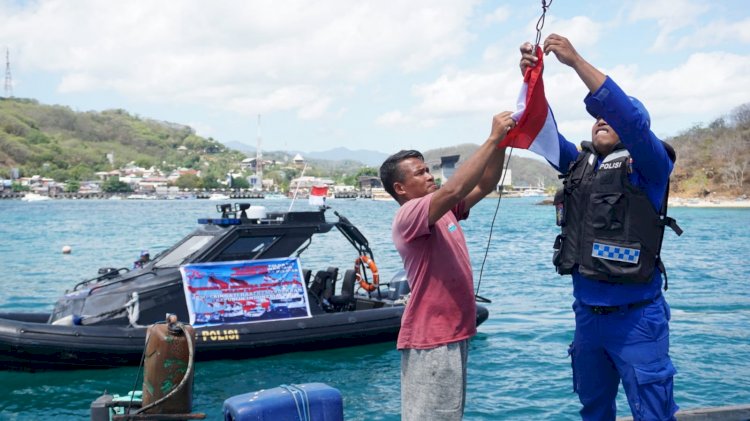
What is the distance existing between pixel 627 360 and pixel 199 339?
6.92m

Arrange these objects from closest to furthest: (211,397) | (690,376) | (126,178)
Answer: (211,397)
(690,376)
(126,178)

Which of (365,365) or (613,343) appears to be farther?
(365,365)

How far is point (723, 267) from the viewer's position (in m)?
25.4

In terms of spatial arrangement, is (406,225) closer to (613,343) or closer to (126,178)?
(613,343)

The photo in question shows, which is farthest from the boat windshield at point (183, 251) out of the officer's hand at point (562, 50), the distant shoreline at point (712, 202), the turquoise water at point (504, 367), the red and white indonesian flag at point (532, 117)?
the distant shoreline at point (712, 202)

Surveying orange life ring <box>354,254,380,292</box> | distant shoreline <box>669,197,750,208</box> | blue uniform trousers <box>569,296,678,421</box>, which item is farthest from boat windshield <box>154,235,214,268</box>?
distant shoreline <box>669,197,750,208</box>

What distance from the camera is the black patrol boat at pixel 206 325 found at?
920cm

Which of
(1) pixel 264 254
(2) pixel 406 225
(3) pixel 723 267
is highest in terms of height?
(2) pixel 406 225

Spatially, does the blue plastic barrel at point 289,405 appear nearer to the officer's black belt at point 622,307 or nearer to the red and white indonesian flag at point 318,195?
the officer's black belt at point 622,307

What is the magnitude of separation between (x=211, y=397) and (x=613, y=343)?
20.8 feet

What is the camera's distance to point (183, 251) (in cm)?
1045

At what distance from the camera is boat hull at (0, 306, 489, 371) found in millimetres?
9109

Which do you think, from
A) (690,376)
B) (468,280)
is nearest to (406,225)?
(468,280)

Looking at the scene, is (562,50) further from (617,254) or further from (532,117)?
(617,254)
